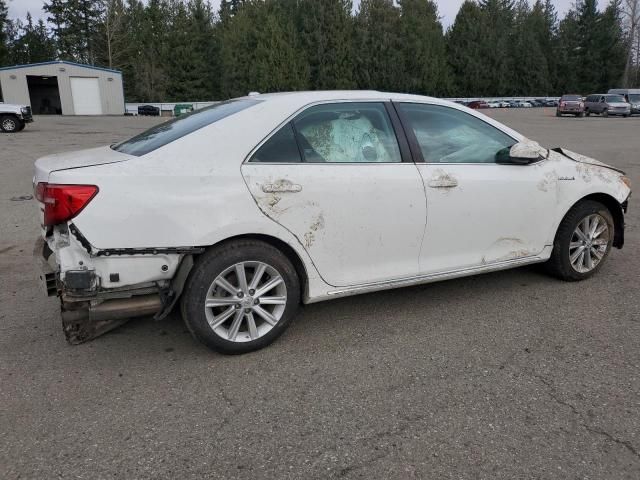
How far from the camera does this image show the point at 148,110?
50406mm

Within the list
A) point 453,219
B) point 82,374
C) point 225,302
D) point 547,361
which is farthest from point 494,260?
point 82,374

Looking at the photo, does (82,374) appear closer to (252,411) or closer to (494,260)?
(252,411)

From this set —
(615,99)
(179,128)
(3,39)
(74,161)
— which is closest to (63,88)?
(3,39)

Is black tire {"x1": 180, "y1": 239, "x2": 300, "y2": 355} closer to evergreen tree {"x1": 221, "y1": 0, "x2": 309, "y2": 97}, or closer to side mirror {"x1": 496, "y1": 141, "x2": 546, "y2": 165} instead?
side mirror {"x1": 496, "y1": 141, "x2": 546, "y2": 165}

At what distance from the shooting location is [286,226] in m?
3.34

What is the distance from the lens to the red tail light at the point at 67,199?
293 centimetres

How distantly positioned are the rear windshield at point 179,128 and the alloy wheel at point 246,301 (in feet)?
3.00

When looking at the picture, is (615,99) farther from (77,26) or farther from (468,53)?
→ (77,26)

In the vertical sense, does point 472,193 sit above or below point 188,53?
below

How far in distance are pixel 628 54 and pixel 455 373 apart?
86015 mm

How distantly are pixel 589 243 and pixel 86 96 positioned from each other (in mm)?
48063

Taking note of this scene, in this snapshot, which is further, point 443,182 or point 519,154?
point 519,154

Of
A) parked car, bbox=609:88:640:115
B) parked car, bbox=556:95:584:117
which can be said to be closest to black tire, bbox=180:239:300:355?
parked car, bbox=556:95:584:117

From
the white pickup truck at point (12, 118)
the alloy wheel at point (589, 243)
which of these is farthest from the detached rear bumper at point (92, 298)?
the white pickup truck at point (12, 118)
